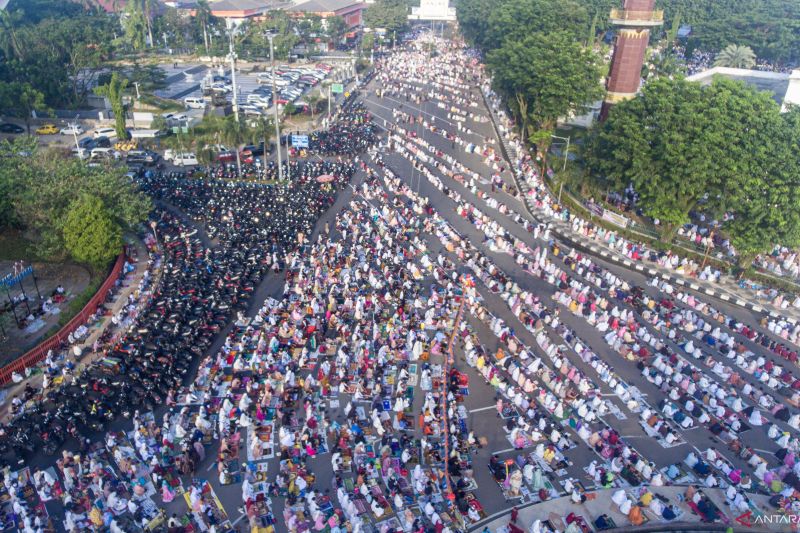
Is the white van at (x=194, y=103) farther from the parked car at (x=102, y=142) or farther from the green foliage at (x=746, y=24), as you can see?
the green foliage at (x=746, y=24)

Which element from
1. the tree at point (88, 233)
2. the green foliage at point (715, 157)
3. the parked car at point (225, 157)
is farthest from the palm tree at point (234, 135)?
the green foliage at point (715, 157)

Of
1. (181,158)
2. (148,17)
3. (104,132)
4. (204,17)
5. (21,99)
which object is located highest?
(204,17)

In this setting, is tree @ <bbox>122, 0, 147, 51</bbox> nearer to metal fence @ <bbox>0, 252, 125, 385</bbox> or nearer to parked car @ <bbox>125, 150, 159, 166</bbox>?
parked car @ <bbox>125, 150, 159, 166</bbox>

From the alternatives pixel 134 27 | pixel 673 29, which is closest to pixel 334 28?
pixel 134 27

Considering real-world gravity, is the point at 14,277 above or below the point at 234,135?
below

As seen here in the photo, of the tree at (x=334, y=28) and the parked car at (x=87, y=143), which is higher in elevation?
the tree at (x=334, y=28)

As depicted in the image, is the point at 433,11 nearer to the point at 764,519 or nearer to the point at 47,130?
the point at 47,130

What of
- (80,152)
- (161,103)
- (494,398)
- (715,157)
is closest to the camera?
(494,398)
